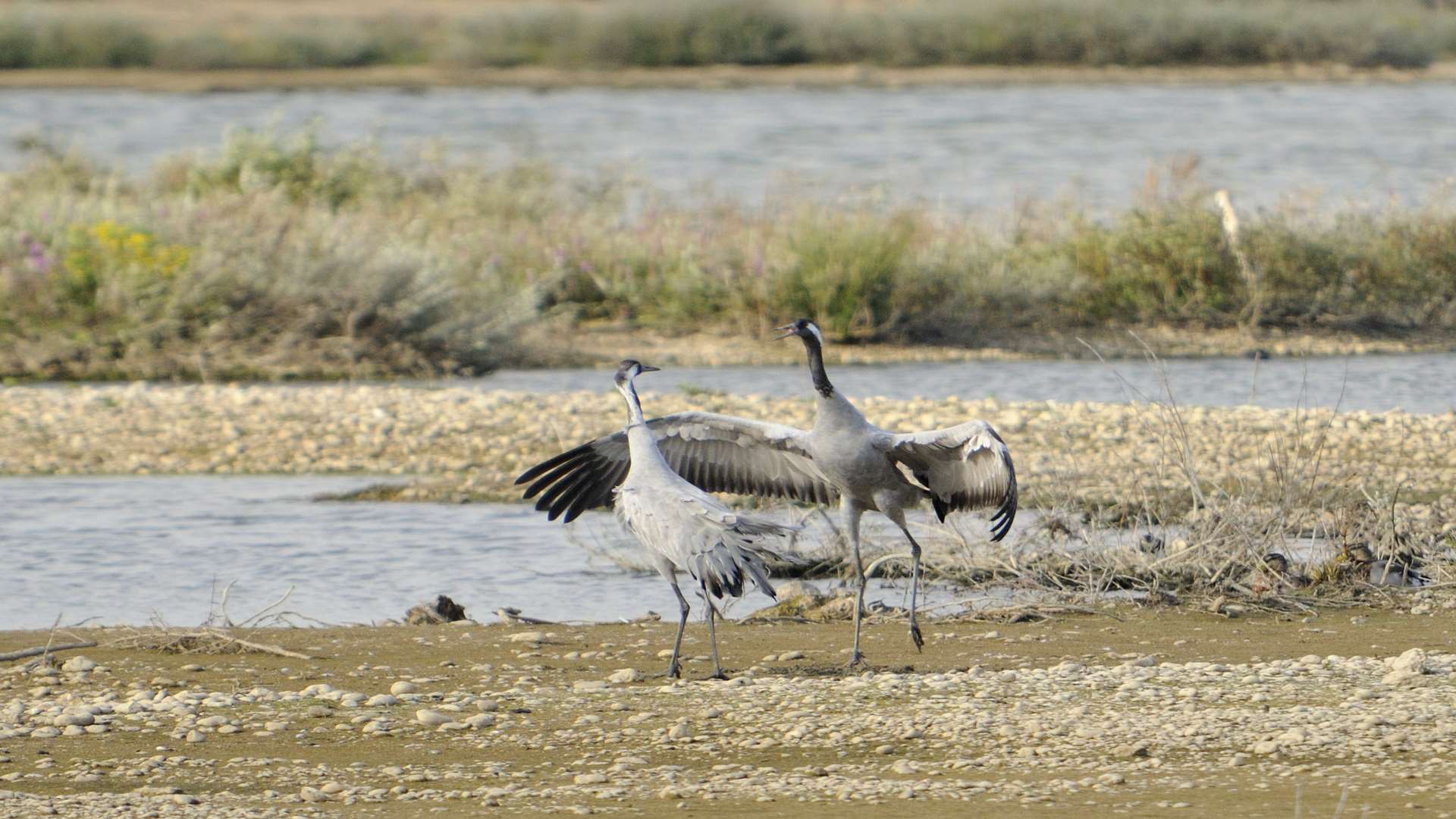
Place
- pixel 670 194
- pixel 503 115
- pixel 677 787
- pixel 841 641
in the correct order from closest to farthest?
pixel 677 787
pixel 841 641
pixel 670 194
pixel 503 115

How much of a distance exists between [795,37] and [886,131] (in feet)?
44.1

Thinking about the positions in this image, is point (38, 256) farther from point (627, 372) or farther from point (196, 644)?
point (627, 372)

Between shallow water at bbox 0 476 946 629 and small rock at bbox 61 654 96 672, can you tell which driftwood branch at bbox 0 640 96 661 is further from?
shallow water at bbox 0 476 946 629

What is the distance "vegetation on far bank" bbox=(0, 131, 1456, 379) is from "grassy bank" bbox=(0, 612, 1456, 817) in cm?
895

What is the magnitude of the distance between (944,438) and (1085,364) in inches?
426

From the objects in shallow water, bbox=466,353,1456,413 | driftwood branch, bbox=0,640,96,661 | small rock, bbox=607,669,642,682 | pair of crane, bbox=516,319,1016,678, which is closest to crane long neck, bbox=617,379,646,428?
pair of crane, bbox=516,319,1016,678

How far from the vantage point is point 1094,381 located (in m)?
17.3

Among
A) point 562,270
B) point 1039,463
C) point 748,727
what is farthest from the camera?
point 562,270

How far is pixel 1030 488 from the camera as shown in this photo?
36.3 feet

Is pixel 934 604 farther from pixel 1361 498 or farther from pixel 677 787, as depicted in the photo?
pixel 677 787

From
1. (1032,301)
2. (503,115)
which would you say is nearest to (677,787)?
(1032,301)

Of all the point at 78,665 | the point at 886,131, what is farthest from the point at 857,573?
the point at 886,131

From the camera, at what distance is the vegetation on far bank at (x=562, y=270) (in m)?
17.2

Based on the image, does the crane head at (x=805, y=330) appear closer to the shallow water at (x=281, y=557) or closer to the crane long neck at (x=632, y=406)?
the crane long neck at (x=632, y=406)
